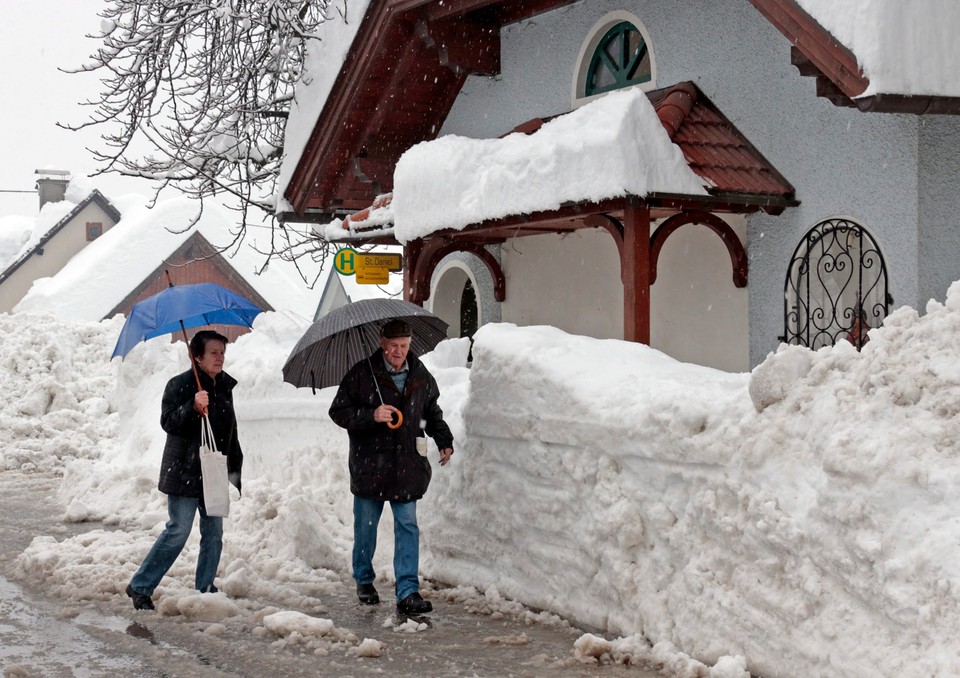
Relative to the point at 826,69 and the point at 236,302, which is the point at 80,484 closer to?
the point at 236,302

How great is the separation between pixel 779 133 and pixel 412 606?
4.92 m

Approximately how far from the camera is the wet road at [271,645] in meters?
5.27

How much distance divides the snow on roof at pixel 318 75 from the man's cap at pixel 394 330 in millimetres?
6076

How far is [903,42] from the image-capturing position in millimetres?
7074

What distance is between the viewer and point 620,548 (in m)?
5.69

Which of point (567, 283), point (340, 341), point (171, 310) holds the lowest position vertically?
point (340, 341)

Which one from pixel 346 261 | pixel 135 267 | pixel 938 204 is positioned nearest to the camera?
pixel 938 204

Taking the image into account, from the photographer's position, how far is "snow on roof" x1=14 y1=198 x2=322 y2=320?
108 ft

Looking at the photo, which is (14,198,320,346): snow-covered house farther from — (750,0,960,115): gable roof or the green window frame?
(750,0,960,115): gable roof

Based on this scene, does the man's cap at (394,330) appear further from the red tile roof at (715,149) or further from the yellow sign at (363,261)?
the yellow sign at (363,261)

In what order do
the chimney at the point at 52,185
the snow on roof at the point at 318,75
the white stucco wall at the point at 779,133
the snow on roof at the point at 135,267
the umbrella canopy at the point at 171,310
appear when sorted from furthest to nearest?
1. the chimney at the point at 52,185
2. the snow on roof at the point at 135,267
3. the snow on roof at the point at 318,75
4. the white stucco wall at the point at 779,133
5. the umbrella canopy at the point at 171,310

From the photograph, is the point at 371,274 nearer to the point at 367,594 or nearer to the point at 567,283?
the point at 567,283

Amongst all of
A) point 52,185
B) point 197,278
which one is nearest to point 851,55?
point 197,278

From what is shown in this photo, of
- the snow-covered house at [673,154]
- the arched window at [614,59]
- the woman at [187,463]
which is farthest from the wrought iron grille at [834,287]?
the woman at [187,463]
